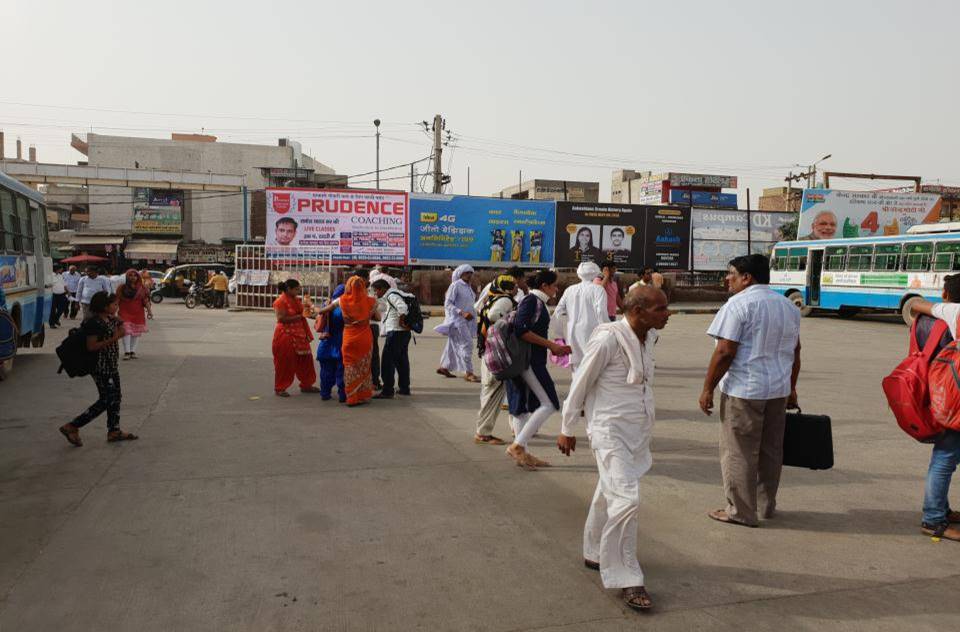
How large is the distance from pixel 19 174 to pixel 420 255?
28041mm

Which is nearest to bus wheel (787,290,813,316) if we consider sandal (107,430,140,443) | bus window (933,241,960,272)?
bus window (933,241,960,272)

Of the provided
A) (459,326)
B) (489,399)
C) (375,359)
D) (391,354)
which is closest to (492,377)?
(489,399)

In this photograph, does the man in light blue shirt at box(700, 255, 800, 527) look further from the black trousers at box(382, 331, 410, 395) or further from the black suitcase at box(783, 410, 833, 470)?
the black trousers at box(382, 331, 410, 395)

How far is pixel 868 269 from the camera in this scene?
23.7 meters

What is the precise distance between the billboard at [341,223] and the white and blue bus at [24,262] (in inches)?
572

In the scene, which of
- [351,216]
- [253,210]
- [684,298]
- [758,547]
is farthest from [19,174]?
[758,547]

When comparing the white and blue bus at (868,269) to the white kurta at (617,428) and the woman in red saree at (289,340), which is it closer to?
A: the woman in red saree at (289,340)

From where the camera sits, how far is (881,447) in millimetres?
6883

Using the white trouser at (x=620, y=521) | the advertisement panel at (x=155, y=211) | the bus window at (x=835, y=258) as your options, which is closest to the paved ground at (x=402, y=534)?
the white trouser at (x=620, y=521)

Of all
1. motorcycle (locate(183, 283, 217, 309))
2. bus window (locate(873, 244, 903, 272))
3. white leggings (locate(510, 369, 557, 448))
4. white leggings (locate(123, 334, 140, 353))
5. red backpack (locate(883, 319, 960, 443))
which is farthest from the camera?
motorcycle (locate(183, 283, 217, 309))

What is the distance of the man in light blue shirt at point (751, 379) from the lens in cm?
454

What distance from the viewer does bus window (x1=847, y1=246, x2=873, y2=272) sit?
932 inches

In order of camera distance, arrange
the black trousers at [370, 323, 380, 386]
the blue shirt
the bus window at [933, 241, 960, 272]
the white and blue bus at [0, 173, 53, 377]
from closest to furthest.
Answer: the blue shirt → the black trousers at [370, 323, 380, 386] → the white and blue bus at [0, 173, 53, 377] → the bus window at [933, 241, 960, 272]

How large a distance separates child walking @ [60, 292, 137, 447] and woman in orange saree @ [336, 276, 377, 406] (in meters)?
2.42
